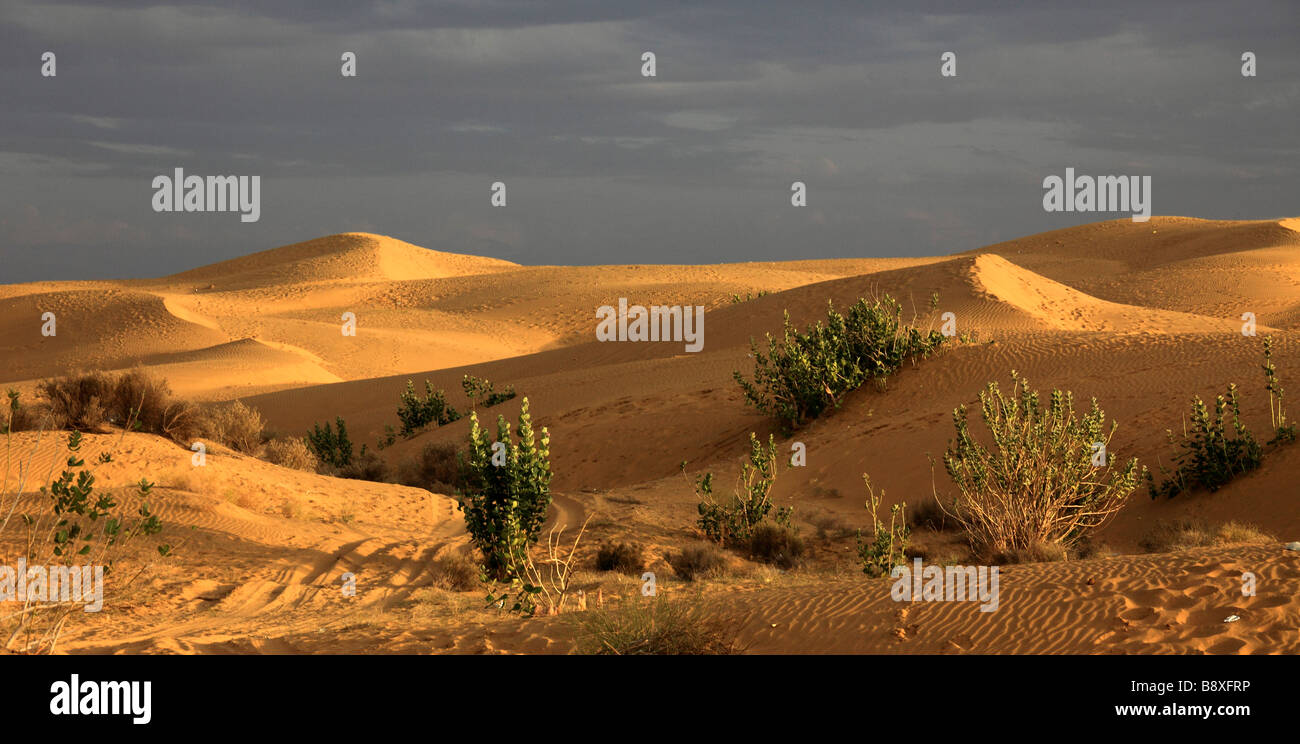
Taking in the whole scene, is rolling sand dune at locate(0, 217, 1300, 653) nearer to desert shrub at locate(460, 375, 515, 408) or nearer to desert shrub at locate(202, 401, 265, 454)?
desert shrub at locate(460, 375, 515, 408)

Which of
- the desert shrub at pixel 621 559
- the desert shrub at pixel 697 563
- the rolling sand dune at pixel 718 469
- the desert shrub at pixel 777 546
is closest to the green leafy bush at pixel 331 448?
the rolling sand dune at pixel 718 469

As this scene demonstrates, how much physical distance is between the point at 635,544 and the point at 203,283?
7085cm

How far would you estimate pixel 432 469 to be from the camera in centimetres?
1777

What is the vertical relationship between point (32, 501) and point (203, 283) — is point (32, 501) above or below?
below

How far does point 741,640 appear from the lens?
6.48m

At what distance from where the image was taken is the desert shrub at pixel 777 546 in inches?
421

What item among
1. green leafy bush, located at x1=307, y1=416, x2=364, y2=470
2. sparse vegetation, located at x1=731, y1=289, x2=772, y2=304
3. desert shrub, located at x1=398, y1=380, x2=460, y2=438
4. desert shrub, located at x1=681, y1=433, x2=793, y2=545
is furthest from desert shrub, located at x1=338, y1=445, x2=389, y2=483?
sparse vegetation, located at x1=731, y1=289, x2=772, y2=304

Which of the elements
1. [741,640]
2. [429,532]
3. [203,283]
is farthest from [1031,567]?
[203,283]

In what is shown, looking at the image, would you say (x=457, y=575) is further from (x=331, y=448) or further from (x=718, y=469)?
(x=331, y=448)

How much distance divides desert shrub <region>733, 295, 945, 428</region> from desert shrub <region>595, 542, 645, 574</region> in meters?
6.95

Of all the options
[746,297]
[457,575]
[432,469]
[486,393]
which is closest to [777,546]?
[457,575]

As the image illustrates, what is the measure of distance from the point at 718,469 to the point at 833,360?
3.12 m

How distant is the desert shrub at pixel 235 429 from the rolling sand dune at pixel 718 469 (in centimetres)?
227
